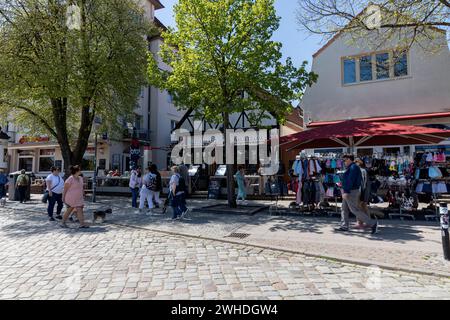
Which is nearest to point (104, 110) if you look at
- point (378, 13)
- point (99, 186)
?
point (99, 186)

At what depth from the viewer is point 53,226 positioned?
870 centimetres

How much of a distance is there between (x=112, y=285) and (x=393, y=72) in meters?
15.3

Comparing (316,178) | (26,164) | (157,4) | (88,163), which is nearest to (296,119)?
(316,178)

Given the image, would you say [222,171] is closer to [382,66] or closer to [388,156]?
[388,156]

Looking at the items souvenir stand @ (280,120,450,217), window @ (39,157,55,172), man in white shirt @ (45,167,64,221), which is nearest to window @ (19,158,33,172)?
window @ (39,157,55,172)

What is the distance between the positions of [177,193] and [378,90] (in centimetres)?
1118

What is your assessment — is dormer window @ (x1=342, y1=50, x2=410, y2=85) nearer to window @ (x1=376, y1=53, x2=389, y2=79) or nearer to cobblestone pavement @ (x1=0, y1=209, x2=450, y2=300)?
window @ (x1=376, y1=53, x2=389, y2=79)

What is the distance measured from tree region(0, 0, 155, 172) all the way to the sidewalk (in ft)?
22.1

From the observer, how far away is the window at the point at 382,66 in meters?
14.6

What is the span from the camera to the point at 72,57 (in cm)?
1327

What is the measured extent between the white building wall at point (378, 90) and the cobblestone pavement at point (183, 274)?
1082 cm

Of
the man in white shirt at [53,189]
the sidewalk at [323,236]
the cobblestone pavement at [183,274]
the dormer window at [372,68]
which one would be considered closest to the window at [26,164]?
the man in white shirt at [53,189]

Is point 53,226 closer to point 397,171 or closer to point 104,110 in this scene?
point 104,110

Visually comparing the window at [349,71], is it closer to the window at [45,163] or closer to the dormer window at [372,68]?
the dormer window at [372,68]
